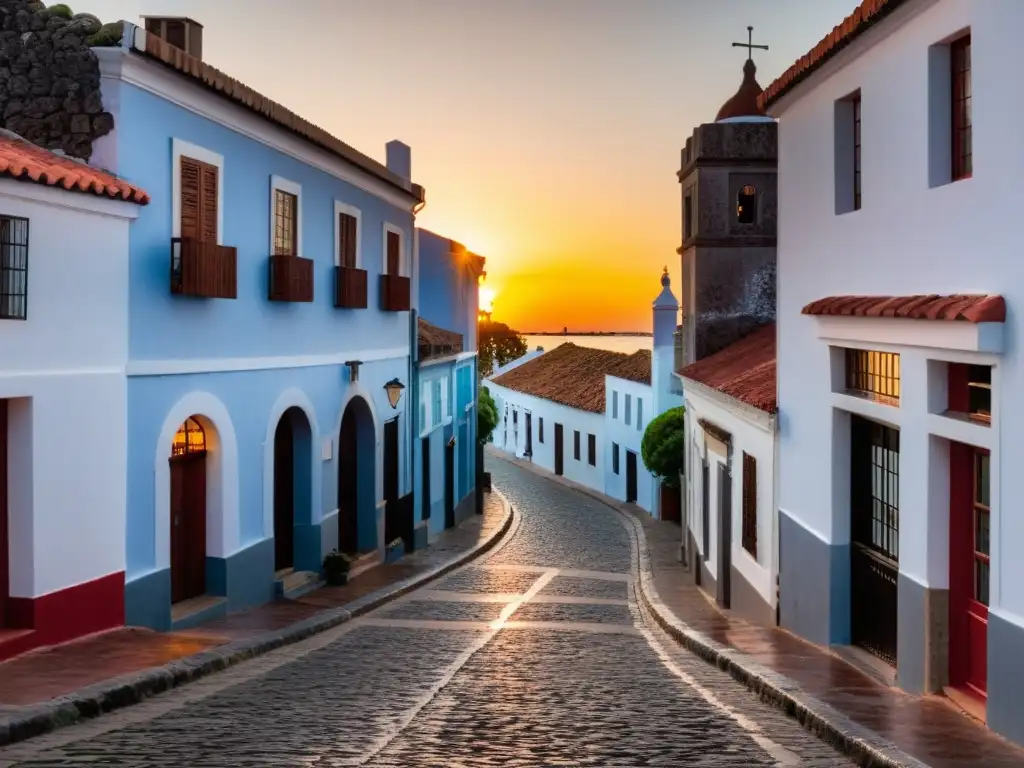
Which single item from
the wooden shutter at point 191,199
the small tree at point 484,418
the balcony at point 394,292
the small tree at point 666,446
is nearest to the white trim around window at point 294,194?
the wooden shutter at point 191,199

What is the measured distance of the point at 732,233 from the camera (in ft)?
77.8

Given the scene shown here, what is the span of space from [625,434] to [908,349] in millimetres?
34805

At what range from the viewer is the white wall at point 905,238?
7809 mm

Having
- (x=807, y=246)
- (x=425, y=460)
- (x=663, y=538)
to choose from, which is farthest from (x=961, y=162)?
(x=663, y=538)

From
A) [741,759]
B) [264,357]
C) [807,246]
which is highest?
[807,246]

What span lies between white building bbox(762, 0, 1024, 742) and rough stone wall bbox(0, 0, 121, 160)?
6.94 metres

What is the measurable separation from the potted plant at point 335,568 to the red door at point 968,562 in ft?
34.3

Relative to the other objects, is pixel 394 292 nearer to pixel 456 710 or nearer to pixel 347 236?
pixel 347 236

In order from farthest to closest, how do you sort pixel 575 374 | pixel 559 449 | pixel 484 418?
1. pixel 575 374
2. pixel 559 449
3. pixel 484 418

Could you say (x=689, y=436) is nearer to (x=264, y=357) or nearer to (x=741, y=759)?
(x=264, y=357)

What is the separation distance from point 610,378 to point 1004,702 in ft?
128

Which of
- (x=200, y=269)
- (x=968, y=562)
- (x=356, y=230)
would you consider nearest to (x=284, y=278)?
(x=200, y=269)

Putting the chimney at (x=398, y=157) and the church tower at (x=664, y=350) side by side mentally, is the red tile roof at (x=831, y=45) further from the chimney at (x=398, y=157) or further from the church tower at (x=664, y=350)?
the church tower at (x=664, y=350)

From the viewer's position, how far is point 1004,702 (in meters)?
7.73
